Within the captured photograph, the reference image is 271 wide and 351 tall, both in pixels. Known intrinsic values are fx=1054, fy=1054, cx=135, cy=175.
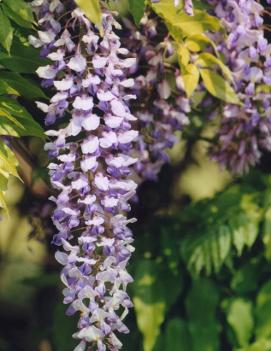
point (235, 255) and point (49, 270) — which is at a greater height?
point (235, 255)

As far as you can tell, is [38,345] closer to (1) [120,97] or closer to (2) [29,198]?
(2) [29,198]

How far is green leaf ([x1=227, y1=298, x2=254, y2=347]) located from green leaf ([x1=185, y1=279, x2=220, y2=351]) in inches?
3.2

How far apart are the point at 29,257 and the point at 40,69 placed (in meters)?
2.93

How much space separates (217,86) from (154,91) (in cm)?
45

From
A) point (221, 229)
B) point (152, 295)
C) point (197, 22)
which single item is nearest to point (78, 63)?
point (197, 22)

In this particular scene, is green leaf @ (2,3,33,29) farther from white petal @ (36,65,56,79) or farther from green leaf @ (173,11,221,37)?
green leaf @ (173,11,221,37)

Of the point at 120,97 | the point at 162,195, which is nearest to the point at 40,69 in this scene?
the point at 120,97

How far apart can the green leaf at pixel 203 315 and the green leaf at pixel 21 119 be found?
4.83 ft

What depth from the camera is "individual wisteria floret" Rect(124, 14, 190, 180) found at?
11.1ft

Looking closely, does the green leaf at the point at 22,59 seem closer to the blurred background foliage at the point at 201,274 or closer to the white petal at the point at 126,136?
the white petal at the point at 126,136

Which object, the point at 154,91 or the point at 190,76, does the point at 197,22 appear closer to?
the point at 190,76

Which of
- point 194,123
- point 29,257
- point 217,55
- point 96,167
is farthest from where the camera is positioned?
point 29,257

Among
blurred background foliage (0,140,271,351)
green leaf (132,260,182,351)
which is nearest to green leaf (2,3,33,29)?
blurred background foliage (0,140,271,351)

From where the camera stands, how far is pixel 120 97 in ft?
8.96
